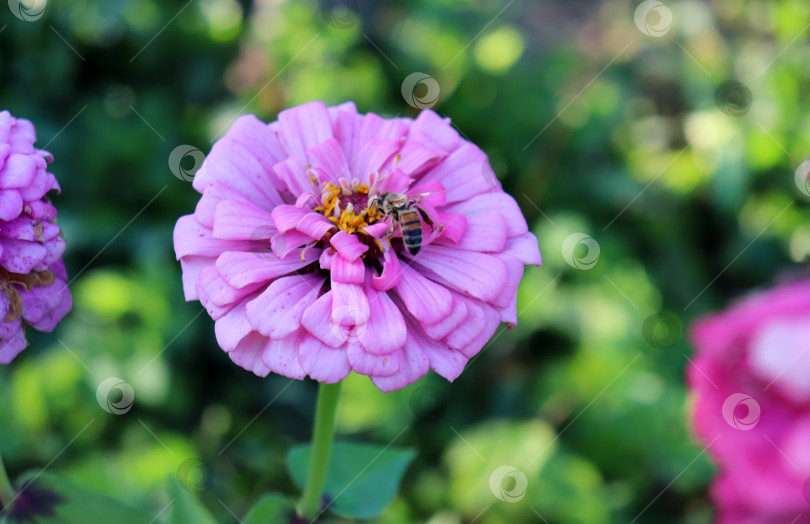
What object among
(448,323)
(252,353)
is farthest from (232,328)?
(448,323)

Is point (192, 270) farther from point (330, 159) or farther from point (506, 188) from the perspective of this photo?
point (506, 188)

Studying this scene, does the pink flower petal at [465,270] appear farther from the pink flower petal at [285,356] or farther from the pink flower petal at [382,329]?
the pink flower petal at [285,356]

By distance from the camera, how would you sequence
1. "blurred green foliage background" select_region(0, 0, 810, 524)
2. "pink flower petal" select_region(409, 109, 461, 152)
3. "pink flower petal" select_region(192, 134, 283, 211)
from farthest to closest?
"blurred green foliage background" select_region(0, 0, 810, 524) < "pink flower petal" select_region(409, 109, 461, 152) < "pink flower petal" select_region(192, 134, 283, 211)

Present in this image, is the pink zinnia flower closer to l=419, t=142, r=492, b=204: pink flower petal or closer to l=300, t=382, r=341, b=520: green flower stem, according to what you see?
l=419, t=142, r=492, b=204: pink flower petal

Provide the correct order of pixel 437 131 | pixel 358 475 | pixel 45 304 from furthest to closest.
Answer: pixel 358 475
pixel 437 131
pixel 45 304

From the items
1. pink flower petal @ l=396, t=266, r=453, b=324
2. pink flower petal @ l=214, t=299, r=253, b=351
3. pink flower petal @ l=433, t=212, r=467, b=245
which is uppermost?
pink flower petal @ l=433, t=212, r=467, b=245

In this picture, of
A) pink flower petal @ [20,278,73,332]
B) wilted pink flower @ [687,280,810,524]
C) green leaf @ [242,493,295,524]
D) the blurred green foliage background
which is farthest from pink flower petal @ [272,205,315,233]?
the blurred green foliage background

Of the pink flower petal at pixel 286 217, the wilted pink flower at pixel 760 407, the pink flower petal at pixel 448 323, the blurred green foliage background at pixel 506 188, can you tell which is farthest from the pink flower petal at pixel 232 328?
the blurred green foliage background at pixel 506 188
